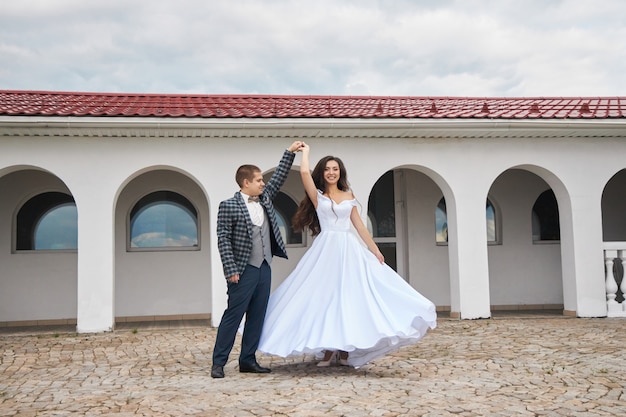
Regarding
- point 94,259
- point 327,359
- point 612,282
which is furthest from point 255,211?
point 612,282

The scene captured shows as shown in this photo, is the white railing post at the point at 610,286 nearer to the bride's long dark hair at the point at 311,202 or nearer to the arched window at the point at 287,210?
the arched window at the point at 287,210

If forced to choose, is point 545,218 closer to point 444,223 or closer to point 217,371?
point 444,223

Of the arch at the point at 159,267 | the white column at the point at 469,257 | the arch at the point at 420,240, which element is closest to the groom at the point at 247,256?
the white column at the point at 469,257

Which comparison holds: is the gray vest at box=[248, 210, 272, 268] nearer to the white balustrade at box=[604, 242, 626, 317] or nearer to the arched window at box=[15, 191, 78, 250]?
the white balustrade at box=[604, 242, 626, 317]

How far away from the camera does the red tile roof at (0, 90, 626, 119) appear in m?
10.4

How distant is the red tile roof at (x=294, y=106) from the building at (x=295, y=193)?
0.16 ft

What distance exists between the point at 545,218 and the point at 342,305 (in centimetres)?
924

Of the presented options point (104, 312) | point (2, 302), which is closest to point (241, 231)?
point (104, 312)

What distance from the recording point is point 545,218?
542 inches

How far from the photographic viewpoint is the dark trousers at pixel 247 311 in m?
5.91

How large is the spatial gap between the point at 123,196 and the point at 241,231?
7.31 metres

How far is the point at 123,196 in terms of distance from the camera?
41.1ft

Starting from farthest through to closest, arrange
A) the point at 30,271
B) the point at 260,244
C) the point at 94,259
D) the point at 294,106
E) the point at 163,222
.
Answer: the point at 163,222 → the point at 30,271 → the point at 294,106 → the point at 94,259 → the point at 260,244

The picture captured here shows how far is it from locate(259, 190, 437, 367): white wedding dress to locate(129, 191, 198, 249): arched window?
704cm
